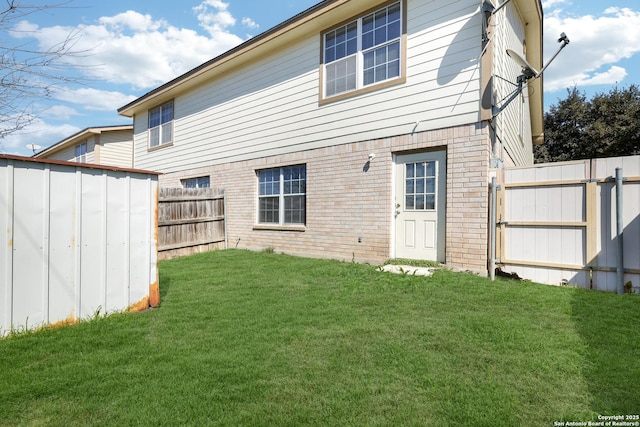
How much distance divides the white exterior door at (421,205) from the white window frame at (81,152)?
63.1 ft

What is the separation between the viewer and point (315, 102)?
873 cm

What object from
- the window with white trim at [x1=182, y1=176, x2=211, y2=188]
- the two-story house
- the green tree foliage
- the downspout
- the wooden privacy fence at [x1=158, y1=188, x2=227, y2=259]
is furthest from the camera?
the green tree foliage

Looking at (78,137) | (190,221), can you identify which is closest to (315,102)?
(190,221)

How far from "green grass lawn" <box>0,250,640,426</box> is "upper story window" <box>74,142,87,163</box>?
61.5 ft

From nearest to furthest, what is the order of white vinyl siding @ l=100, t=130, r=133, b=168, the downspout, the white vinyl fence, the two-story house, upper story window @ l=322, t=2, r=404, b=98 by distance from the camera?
the white vinyl fence < the downspout < the two-story house < upper story window @ l=322, t=2, r=404, b=98 < white vinyl siding @ l=100, t=130, r=133, b=168

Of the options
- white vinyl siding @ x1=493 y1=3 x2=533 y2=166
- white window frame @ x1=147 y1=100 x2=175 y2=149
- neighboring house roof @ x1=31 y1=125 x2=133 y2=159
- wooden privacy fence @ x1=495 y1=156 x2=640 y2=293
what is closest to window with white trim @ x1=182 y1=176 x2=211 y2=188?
white window frame @ x1=147 y1=100 x2=175 y2=149

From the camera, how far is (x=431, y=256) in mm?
6672

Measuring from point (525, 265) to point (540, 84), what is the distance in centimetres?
975

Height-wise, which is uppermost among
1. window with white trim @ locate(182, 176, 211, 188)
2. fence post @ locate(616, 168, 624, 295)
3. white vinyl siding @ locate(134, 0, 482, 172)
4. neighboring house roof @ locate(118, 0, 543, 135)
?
neighboring house roof @ locate(118, 0, 543, 135)

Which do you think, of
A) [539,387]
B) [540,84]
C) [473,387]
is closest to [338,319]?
[473,387]

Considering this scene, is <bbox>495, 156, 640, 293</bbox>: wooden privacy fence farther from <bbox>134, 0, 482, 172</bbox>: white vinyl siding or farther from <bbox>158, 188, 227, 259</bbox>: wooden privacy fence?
<bbox>158, 188, 227, 259</bbox>: wooden privacy fence

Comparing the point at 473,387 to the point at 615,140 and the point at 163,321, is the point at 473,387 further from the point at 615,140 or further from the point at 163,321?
the point at 615,140

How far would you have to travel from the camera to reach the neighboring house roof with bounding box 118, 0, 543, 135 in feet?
25.9

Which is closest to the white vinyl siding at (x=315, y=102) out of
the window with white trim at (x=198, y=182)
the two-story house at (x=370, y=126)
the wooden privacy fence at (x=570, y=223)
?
the two-story house at (x=370, y=126)
